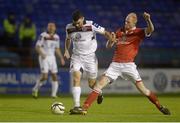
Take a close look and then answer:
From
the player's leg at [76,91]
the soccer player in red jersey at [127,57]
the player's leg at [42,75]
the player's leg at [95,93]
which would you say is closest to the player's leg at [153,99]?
the soccer player in red jersey at [127,57]

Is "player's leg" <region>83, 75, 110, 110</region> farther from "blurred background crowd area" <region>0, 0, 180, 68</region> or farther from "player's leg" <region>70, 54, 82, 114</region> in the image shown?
"blurred background crowd area" <region>0, 0, 180, 68</region>

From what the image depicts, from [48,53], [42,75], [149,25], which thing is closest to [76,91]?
[149,25]

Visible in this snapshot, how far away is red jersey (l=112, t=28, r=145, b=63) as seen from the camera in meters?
13.9

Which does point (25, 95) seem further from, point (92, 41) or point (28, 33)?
point (92, 41)

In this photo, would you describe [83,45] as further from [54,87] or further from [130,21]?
[54,87]

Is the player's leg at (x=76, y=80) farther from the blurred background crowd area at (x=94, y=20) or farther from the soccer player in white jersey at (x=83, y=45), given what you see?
the blurred background crowd area at (x=94, y=20)

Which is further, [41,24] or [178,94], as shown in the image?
[41,24]

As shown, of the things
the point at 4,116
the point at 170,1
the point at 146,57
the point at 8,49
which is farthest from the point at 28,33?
the point at 4,116

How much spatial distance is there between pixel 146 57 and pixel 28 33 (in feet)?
16.7

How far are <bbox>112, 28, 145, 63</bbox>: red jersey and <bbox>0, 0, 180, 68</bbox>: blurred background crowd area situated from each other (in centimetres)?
1096

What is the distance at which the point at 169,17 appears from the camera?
3081 cm

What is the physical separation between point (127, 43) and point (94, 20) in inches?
622

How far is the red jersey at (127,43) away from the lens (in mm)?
13859

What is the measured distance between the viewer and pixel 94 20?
2966 cm
